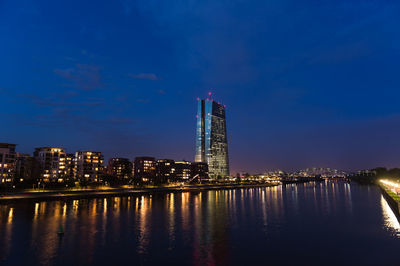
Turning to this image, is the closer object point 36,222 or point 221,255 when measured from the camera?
point 221,255

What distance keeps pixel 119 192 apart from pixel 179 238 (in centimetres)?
6946

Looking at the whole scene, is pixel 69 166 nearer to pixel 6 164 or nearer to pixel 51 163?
pixel 51 163

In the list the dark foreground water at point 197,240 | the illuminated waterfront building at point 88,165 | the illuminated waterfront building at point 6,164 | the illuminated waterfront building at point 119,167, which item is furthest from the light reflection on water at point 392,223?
the illuminated waterfront building at point 119,167

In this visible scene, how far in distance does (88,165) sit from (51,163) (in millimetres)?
18099

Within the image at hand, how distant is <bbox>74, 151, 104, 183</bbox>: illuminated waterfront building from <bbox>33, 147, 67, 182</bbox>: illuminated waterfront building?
10418mm

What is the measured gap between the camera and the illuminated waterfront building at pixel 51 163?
12406cm

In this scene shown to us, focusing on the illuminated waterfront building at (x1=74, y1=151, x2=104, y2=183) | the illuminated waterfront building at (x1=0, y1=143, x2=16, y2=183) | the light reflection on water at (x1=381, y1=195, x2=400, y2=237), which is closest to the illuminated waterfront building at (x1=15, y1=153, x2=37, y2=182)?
the illuminated waterfront building at (x1=0, y1=143, x2=16, y2=183)

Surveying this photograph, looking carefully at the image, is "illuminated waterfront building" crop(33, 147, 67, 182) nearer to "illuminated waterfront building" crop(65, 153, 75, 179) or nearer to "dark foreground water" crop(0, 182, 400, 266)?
"illuminated waterfront building" crop(65, 153, 75, 179)

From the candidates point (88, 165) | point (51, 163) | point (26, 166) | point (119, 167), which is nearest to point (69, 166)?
point (88, 165)

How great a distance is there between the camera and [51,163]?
4973 inches

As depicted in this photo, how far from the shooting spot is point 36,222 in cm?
4066

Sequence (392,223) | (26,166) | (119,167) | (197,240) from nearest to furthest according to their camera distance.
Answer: (197,240) → (392,223) → (26,166) → (119,167)

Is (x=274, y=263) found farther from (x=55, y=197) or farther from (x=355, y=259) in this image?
(x=55, y=197)

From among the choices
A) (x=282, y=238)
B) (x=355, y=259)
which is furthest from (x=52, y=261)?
(x=355, y=259)
